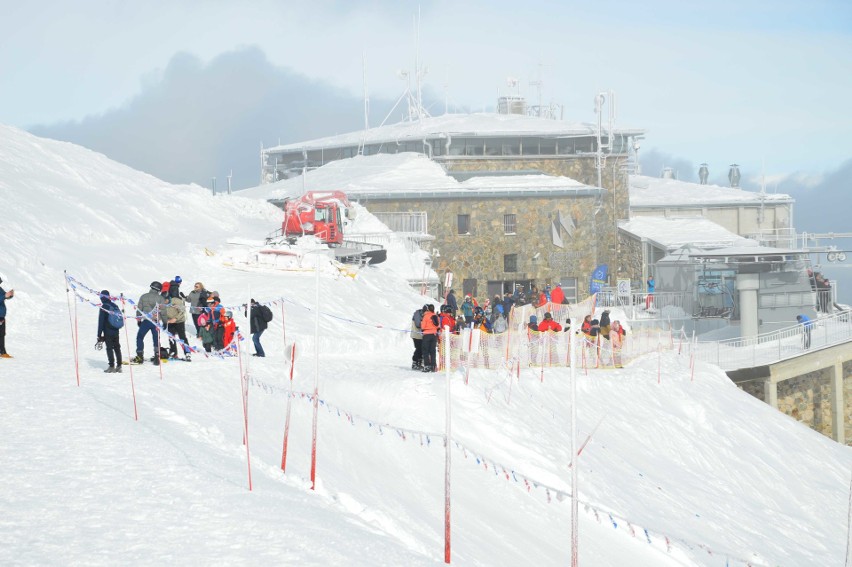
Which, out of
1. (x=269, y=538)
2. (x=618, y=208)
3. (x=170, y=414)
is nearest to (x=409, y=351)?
(x=170, y=414)

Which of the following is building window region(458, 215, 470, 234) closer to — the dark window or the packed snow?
the dark window

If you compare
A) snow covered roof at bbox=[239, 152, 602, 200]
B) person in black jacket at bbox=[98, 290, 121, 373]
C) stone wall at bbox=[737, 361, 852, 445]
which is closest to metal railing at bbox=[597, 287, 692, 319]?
stone wall at bbox=[737, 361, 852, 445]

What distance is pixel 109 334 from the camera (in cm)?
1620

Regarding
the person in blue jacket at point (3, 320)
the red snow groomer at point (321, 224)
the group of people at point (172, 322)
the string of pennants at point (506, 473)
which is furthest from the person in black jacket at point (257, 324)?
the red snow groomer at point (321, 224)

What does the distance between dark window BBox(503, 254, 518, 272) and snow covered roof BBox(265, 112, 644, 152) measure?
784 centimetres

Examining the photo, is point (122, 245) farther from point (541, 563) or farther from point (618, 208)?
point (618, 208)

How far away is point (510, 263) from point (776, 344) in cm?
1784

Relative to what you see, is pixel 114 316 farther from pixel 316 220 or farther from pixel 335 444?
pixel 316 220

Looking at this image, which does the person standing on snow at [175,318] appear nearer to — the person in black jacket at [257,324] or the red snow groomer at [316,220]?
the person in black jacket at [257,324]

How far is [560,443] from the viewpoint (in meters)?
20.2

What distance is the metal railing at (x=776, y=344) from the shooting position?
3184cm

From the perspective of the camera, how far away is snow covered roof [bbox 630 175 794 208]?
199 ft

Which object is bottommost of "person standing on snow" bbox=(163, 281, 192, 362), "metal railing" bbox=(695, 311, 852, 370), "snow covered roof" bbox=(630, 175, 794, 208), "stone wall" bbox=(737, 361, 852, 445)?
"stone wall" bbox=(737, 361, 852, 445)

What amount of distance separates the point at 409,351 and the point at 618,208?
30037 mm
